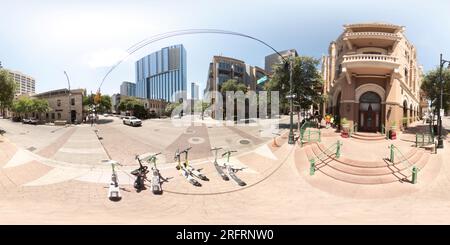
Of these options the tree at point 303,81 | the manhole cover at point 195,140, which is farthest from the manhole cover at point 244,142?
the tree at point 303,81

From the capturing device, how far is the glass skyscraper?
11.7 m

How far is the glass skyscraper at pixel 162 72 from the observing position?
11656 mm

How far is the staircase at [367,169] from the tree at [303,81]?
26.8ft

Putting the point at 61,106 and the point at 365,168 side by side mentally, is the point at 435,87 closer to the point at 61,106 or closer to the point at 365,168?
the point at 365,168

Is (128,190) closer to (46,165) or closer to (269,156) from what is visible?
(46,165)

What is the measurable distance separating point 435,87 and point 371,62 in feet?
24.1

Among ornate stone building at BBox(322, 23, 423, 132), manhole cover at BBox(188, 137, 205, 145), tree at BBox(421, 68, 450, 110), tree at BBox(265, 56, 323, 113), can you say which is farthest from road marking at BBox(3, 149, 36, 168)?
tree at BBox(421, 68, 450, 110)

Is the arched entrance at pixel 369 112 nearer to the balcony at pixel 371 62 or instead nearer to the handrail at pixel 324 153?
the balcony at pixel 371 62

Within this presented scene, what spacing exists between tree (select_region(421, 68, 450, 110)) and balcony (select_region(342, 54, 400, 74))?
510 cm

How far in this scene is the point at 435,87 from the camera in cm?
1739

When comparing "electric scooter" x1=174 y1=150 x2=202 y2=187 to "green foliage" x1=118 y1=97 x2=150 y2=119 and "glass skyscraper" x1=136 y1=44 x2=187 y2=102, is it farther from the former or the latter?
"green foliage" x1=118 y1=97 x2=150 y2=119

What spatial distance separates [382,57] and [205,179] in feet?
46.7
